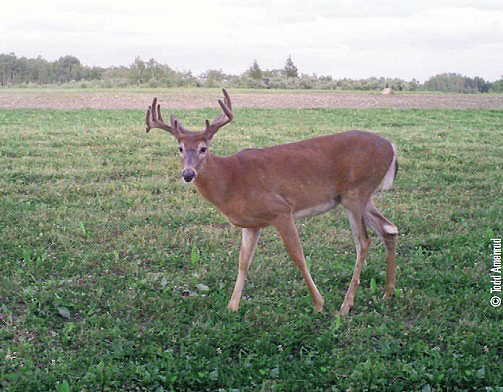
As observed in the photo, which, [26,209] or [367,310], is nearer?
[367,310]

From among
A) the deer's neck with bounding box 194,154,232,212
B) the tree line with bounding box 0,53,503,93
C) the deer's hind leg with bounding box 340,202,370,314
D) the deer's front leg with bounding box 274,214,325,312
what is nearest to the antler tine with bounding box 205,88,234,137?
the deer's neck with bounding box 194,154,232,212

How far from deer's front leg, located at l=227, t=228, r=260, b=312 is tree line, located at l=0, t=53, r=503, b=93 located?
3989cm

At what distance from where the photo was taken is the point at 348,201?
20.3ft

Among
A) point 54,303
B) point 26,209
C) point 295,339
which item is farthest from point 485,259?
point 26,209

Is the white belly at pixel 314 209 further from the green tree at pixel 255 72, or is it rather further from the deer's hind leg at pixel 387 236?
the green tree at pixel 255 72

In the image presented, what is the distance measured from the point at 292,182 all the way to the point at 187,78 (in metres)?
51.6

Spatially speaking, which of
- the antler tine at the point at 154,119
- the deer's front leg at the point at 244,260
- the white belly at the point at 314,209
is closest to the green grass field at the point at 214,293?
the deer's front leg at the point at 244,260

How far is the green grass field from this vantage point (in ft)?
16.0

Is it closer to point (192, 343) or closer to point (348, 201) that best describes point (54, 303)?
point (192, 343)

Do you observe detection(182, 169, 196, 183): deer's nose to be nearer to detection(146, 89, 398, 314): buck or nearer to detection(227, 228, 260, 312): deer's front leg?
detection(146, 89, 398, 314): buck

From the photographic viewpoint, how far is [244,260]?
245 inches

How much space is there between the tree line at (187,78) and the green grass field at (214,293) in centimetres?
3709

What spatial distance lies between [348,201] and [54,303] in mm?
2876

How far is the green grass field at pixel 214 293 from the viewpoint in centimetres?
488
